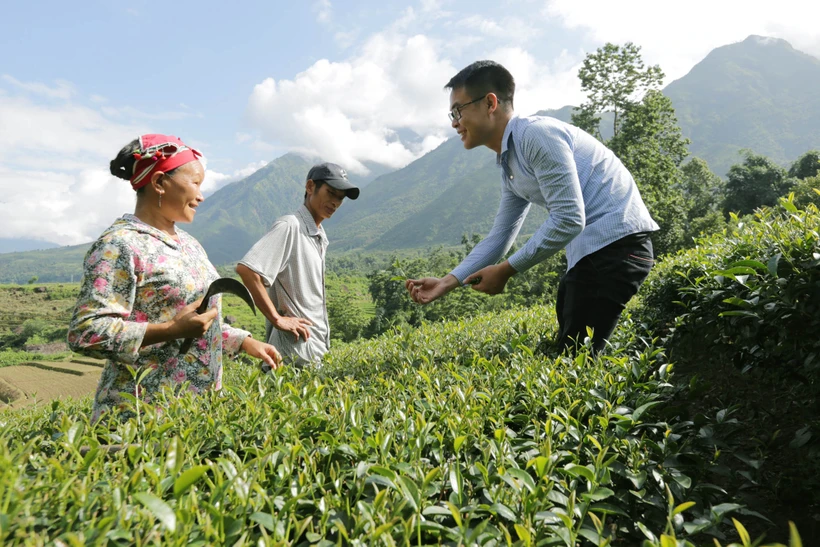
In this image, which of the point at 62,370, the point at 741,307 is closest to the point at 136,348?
the point at 741,307

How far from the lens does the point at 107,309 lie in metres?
2.02

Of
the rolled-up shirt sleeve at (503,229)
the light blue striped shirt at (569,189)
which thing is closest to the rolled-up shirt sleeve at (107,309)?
the light blue striped shirt at (569,189)

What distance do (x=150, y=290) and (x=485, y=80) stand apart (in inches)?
88.9

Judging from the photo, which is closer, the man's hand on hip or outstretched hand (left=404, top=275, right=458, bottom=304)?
outstretched hand (left=404, top=275, right=458, bottom=304)

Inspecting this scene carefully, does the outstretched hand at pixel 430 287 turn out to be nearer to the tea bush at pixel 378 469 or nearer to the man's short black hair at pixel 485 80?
the tea bush at pixel 378 469

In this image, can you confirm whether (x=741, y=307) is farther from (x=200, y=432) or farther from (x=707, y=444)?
(x=200, y=432)

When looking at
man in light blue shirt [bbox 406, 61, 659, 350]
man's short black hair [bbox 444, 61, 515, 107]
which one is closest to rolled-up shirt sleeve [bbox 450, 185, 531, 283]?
man in light blue shirt [bbox 406, 61, 659, 350]

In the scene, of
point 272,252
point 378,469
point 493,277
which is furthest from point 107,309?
point 493,277

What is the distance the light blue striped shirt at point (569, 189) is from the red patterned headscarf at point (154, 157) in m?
1.80

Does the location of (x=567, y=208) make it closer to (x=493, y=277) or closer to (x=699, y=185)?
(x=493, y=277)

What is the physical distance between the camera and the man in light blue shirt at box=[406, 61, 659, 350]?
2.72 meters

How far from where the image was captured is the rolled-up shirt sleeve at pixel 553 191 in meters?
2.65

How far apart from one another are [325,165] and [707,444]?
10.7 feet

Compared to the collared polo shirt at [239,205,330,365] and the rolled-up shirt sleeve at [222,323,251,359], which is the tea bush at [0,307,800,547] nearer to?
the rolled-up shirt sleeve at [222,323,251,359]
